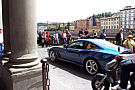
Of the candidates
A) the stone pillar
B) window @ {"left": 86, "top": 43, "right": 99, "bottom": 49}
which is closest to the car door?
window @ {"left": 86, "top": 43, "right": 99, "bottom": 49}

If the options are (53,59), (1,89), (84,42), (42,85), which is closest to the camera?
(42,85)

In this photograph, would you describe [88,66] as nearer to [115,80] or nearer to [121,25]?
[115,80]

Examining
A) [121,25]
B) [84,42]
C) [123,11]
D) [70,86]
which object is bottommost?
[70,86]

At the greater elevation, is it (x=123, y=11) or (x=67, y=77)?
(x=123, y=11)

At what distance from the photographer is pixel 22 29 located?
335 cm

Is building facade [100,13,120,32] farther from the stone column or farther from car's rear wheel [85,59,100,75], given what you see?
the stone column

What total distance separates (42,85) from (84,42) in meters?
3.55

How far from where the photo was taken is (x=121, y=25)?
148500mm

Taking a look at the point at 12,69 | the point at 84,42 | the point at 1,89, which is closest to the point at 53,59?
the point at 84,42

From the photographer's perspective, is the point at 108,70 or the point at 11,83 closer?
the point at 11,83

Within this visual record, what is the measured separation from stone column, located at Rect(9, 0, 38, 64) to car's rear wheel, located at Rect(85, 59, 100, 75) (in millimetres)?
3003

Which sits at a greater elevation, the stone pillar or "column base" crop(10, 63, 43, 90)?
the stone pillar

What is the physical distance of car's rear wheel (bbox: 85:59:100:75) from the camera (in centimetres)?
573

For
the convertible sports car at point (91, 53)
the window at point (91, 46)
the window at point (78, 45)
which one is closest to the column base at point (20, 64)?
the convertible sports car at point (91, 53)
